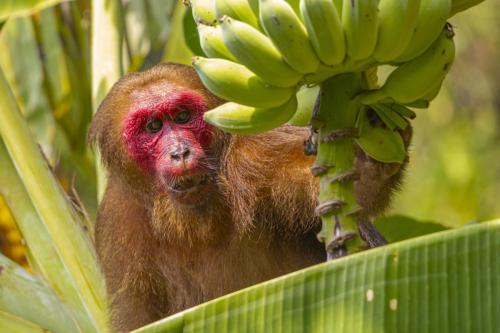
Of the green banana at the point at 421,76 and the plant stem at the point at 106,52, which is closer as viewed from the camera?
the green banana at the point at 421,76

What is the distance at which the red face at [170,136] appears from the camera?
3225 millimetres

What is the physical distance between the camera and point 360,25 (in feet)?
5.56

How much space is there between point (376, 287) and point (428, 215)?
5593 millimetres

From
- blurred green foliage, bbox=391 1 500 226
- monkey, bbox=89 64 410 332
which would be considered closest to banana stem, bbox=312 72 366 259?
monkey, bbox=89 64 410 332

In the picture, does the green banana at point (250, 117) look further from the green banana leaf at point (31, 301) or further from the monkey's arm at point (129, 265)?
the monkey's arm at point (129, 265)

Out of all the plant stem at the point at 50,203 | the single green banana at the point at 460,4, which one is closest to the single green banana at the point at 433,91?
the single green banana at the point at 460,4

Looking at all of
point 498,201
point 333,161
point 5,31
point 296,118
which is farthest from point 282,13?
point 498,201

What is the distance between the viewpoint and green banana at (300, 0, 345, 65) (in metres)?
1.69

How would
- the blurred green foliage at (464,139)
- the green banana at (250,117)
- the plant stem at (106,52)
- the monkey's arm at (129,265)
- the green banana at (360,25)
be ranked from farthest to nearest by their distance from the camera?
the blurred green foliage at (464,139), the plant stem at (106,52), the monkey's arm at (129,265), the green banana at (250,117), the green banana at (360,25)

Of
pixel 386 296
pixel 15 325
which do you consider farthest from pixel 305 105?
pixel 15 325

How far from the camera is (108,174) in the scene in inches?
152

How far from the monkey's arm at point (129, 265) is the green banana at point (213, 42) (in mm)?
1836

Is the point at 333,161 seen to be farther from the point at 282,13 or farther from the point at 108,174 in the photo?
the point at 108,174

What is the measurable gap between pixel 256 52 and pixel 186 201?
164 cm
